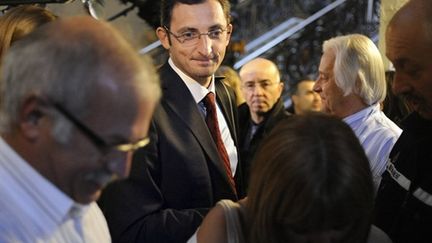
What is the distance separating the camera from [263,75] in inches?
177

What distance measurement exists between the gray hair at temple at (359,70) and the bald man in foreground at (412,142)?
0.85 meters

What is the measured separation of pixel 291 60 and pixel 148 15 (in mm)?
3654

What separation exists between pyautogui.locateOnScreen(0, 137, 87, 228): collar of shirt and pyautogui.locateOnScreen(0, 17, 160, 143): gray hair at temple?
65mm

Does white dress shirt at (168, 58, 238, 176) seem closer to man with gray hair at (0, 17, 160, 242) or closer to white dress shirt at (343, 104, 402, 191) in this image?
white dress shirt at (343, 104, 402, 191)

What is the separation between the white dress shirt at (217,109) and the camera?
2377 millimetres

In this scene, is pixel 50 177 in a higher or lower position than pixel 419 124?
higher

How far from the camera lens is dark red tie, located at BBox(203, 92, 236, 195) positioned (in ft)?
7.72

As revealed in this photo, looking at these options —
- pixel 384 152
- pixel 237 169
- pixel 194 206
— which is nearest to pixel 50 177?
pixel 194 206

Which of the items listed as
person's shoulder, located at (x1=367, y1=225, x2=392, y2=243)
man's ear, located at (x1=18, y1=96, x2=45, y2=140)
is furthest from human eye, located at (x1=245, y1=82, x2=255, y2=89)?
man's ear, located at (x1=18, y1=96, x2=45, y2=140)

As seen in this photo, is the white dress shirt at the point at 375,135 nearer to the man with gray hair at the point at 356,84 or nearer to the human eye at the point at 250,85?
the man with gray hair at the point at 356,84

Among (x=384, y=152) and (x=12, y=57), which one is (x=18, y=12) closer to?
(x=12, y=57)

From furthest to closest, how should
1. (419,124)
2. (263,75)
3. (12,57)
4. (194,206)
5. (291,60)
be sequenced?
(291,60)
(263,75)
(194,206)
(419,124)
(12,57)

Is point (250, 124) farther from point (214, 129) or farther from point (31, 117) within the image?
point (31, 117)

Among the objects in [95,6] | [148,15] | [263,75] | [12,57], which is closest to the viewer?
[12,57]
